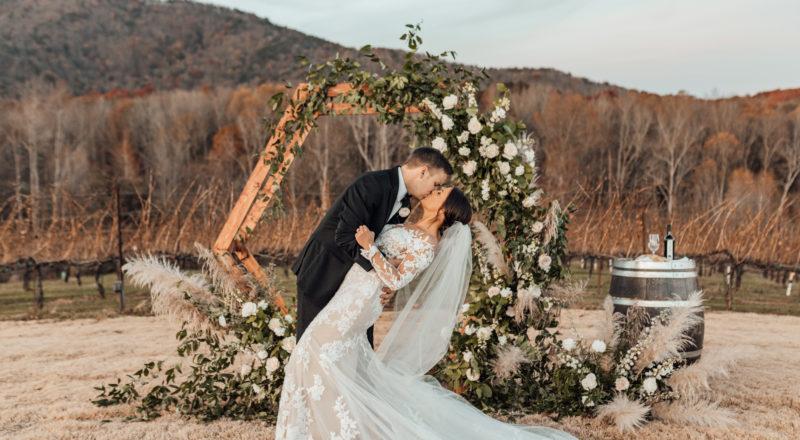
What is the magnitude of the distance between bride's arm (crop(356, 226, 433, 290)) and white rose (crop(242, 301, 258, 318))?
155 centimetres

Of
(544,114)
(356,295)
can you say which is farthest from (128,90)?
(356,295)

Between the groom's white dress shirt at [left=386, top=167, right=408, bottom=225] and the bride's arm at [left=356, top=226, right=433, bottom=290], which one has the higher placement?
the groom's white dress shirt at [left=386, top=167, right=408, bottom=225]

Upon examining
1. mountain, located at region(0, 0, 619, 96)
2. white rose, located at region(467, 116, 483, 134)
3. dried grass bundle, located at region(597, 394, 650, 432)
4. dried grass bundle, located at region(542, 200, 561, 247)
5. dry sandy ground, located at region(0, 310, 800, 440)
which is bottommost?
dry sandy ground, located at region(0, 310, 800, 440)

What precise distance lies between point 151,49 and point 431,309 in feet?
246

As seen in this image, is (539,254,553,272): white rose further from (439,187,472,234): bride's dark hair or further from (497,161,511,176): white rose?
(439,187,472,234): bride's dark hair

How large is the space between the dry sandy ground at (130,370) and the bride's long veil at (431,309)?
3.80ft

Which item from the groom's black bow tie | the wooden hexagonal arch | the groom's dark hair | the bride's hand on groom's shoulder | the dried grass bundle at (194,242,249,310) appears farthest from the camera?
the wooden hexagonal arch

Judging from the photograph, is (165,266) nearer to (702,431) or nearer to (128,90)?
(702,431)

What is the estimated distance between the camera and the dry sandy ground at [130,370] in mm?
4984

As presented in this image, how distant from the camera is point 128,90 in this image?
2397 inches

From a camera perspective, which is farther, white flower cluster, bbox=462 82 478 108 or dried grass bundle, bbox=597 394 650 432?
white flower cluster, bbox=462 82 478 108

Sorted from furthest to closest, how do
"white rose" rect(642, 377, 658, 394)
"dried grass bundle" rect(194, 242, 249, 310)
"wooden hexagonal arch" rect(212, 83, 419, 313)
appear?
"wooden hexagonal arch" rect(212, 83, 419, 313) → "dried grass bundle" rect(194, 242, 249, 310) → "white rose" rect(642, 377, 658, 394)

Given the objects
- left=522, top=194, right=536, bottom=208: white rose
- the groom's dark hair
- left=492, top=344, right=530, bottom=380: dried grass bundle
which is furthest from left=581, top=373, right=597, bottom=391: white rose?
the groom's dark hair

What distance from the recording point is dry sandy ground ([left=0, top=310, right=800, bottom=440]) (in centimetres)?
498
